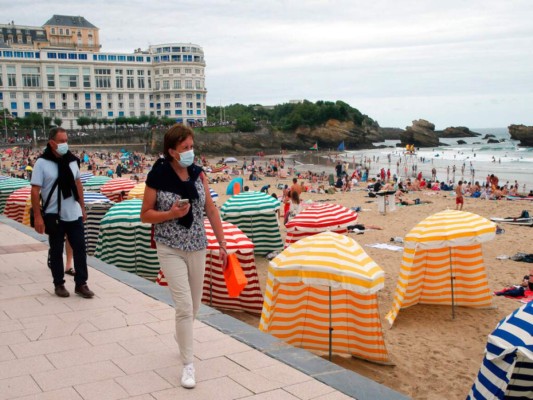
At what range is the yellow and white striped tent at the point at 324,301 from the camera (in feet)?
18.0

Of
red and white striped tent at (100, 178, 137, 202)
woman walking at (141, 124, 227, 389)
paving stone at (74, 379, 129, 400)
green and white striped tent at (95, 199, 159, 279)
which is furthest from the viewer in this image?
red and white striped tent at (100, 178, 137, 202)

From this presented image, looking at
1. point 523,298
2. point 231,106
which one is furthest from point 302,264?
point 231,106

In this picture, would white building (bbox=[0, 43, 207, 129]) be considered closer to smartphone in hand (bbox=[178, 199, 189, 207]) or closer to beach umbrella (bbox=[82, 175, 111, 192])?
beach umbrella (bbox=[82, 175, 111, 192])

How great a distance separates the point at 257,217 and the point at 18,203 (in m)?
5.72

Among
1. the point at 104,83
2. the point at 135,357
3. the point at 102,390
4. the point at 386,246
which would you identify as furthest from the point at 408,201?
the point at 104,83

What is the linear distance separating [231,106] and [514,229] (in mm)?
118879

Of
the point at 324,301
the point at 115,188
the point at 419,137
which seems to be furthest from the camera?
the point at 419,137

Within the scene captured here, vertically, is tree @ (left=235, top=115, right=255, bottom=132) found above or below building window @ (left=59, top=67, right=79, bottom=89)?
below

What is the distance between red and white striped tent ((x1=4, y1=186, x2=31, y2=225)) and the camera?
12.6 meters

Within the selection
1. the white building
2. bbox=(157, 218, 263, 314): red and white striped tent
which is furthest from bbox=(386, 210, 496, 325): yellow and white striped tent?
the white building

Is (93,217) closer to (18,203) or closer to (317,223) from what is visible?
(18,203)

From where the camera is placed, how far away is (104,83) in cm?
8962

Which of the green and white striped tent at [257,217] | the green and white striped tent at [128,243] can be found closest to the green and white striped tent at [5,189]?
the green and white striped tent at [128,243]

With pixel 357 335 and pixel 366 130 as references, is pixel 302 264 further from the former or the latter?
pixel 366 130
